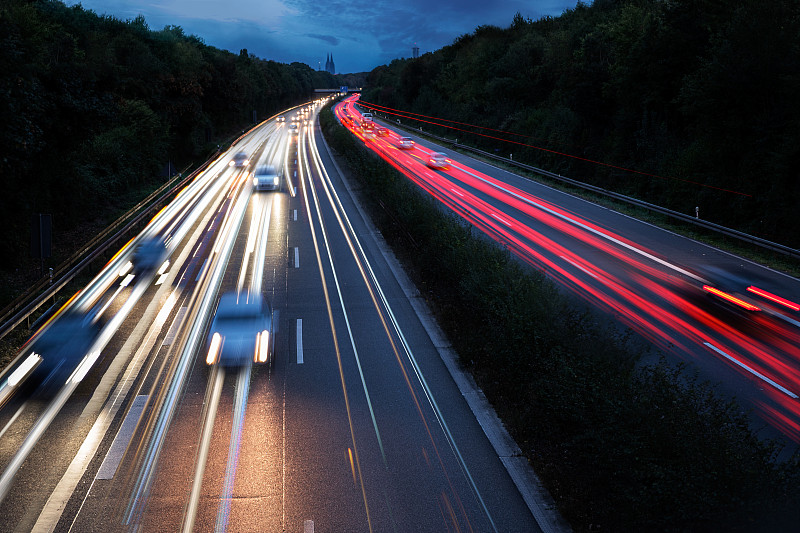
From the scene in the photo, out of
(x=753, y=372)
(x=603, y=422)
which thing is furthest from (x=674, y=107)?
(x=603, y=422)

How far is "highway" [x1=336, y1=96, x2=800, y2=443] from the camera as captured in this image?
11.9m

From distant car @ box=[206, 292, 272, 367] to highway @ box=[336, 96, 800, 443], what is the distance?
26.3 feet

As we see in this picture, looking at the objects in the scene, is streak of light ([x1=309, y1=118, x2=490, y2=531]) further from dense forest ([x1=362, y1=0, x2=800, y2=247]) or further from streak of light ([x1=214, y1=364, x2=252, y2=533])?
dense forest ([x1=362, y1=0, x2=800, y2=247])

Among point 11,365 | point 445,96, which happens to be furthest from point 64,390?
point 445,96

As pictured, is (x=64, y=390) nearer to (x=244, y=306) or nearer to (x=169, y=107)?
(x=244, y=306)

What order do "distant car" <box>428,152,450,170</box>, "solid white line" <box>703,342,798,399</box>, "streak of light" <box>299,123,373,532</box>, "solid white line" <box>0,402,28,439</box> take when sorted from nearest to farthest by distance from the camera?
"streak of light" <box>299,123,373,532</box> → "solid white line" <box>0,402,28,439</box> → "solid white line" <box>703,342,798,399</box> → "distant car" <box>428,152,450,170</box>

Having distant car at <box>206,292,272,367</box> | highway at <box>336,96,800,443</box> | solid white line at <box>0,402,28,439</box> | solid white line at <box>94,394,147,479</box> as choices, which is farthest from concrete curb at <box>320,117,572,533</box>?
solid white line at <box>0,402,28,439</box>

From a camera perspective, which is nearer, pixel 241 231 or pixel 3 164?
pixel 3 164

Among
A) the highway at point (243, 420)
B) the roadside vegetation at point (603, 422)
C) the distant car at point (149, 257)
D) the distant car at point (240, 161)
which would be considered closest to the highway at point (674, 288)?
the roadside vegetation at point (603, 422)

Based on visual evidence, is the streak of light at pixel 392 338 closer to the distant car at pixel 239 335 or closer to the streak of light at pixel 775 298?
the distant car at pixel 239 335

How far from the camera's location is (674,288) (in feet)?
57.6

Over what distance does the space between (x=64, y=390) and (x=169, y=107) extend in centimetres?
5320

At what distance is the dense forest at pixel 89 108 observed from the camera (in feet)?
73.5

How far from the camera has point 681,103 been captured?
1319 inches
